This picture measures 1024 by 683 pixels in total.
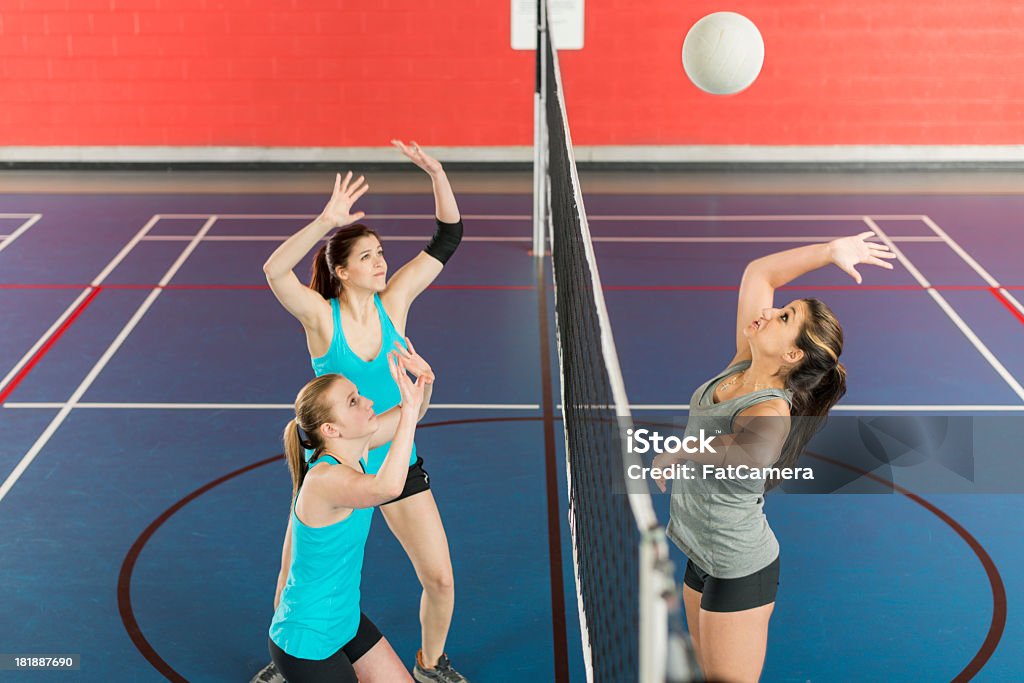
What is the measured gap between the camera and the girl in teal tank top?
3840 millimetres

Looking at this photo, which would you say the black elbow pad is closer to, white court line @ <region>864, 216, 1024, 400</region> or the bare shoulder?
the bare shoulder

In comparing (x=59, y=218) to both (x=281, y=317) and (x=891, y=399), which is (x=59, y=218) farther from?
(x=891, y=399)

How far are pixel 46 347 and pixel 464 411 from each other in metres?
3.34

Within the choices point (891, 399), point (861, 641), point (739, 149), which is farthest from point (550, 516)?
point (739, 149)

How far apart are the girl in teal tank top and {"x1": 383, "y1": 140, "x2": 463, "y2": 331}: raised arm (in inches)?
36.8

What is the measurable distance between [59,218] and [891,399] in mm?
8529

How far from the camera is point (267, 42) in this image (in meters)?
13.7

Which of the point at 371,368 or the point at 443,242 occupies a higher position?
the point at 443,242

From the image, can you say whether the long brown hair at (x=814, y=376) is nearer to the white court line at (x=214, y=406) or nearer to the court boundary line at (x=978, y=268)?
the white court line at (x=214, y=406)

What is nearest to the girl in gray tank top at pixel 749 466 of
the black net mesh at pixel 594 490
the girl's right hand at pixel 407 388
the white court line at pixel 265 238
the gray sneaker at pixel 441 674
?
the black net mesh at pixel 594 490

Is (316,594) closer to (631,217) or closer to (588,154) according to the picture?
(631,217)

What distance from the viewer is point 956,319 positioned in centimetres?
909

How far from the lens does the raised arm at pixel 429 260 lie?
4980mm

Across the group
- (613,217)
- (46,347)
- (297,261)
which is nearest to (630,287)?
(613,217)
